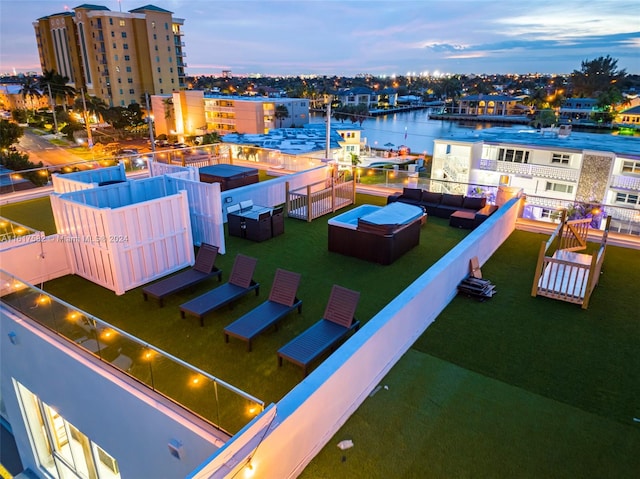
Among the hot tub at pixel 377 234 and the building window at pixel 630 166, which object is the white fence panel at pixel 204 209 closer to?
the hot tub at pixel 377 234

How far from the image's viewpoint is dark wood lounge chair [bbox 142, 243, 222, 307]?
8117mm

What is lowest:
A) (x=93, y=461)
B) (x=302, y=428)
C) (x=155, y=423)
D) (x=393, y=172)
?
(x=93, y=461)

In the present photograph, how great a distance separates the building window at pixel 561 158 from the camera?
36.0 metres

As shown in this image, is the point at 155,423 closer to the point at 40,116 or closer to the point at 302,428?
the point at 302,428

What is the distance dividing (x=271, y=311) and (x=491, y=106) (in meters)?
125

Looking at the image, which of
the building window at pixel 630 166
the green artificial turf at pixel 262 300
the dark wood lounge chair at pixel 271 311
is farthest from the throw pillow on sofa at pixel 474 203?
the building window at pixel 630 166

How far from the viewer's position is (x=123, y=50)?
252 feet

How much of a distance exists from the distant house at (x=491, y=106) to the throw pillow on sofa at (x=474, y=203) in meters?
114

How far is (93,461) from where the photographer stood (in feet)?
25.8

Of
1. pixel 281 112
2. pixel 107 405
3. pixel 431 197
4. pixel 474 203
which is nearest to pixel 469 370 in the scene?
pixel 107 405

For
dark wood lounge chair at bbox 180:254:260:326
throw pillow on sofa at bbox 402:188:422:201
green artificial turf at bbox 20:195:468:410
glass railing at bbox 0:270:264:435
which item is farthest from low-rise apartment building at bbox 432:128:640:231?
glass railing at bbox 0:270:264:435

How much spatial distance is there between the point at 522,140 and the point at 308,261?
35.4 m

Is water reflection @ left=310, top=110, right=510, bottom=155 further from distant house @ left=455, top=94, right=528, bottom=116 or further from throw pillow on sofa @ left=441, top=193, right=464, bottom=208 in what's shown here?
throw pillow on sofa @ left=441, top=193, right=464, bottom=208

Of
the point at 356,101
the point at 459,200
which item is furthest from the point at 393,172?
the point at 356,101
